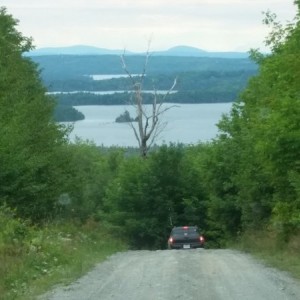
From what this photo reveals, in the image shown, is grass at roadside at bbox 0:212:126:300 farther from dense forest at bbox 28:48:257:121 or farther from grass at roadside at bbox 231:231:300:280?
dense forest at bbox 28:48:257:121

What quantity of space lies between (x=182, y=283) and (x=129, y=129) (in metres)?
96.5

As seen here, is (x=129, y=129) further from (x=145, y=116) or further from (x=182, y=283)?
Answer: (x=182, y=283)

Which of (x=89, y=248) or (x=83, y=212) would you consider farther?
(x=83, y=212)

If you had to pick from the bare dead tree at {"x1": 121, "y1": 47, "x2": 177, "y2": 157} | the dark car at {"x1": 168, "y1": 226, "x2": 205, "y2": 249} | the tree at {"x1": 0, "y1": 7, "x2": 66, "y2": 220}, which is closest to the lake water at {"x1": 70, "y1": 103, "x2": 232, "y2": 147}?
the bare dead tree at {"x1": 121, "y1": 47, "x2": 177, "y2": 157}

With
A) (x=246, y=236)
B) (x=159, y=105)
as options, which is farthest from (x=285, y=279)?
(x=159, y=105)

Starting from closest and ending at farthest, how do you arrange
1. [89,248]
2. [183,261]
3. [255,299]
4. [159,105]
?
[255,299]
[183,261]
[89,248]
[159,105]

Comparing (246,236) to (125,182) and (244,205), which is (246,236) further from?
(125,182)

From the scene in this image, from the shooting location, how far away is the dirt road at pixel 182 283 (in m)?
16.7

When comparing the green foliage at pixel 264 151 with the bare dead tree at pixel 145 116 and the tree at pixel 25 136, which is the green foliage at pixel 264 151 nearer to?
the tree at pixel 25 136

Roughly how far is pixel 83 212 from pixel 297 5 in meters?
29.7

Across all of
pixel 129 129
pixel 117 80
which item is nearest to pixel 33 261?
pixel 129 129

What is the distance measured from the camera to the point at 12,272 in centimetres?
1938

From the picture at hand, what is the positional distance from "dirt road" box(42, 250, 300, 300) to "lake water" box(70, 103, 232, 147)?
3376 inches

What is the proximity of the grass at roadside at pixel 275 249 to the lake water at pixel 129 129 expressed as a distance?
70.8 metres
